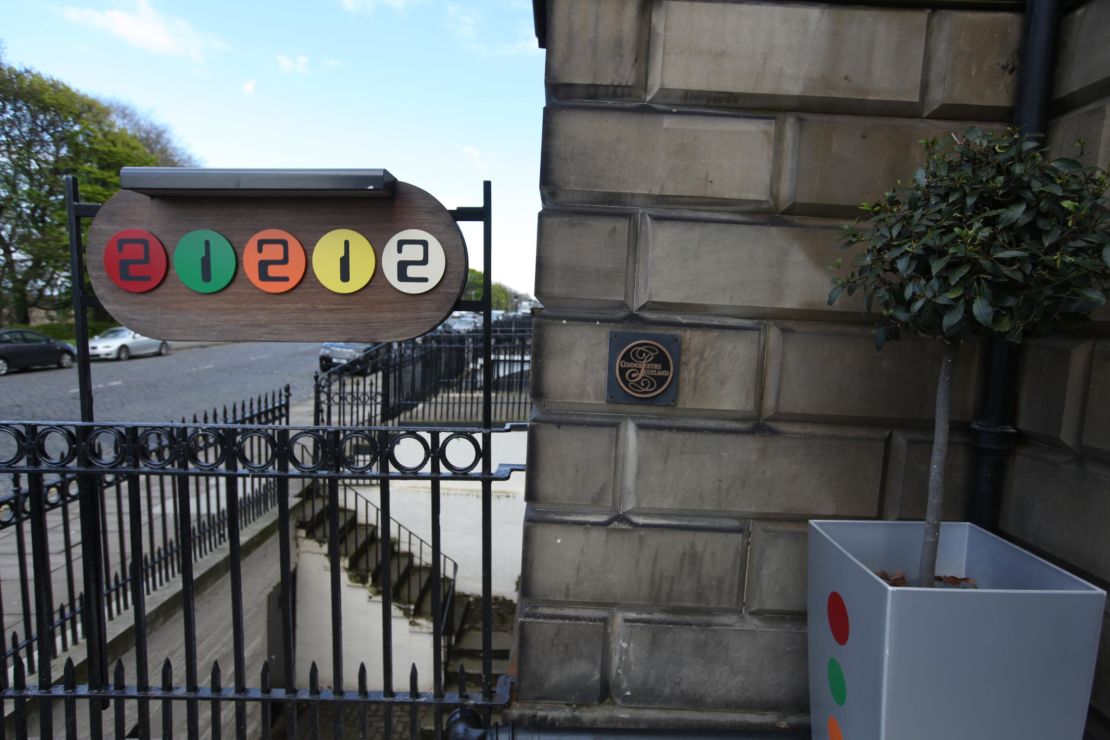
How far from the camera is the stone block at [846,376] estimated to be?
2.83 m

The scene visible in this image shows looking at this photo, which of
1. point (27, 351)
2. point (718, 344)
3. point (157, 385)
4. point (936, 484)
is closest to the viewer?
point (936, 484)

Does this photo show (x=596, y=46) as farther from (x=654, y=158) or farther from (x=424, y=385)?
(x=424, y=385)

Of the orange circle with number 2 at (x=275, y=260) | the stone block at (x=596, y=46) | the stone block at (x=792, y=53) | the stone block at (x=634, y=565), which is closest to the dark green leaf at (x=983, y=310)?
the stone block at (x=792, y=53)

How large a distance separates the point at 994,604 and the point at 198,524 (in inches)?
232

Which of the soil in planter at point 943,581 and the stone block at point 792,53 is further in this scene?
the stone block at point 792,53

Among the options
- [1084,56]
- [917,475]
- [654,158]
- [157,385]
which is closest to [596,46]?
[654,158]

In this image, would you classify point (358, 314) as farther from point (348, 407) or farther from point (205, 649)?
point (348, 407)

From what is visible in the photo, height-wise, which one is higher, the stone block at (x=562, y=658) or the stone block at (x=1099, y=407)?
the stone block at (x=1099, y=407)

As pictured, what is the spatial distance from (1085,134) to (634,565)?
2.71m

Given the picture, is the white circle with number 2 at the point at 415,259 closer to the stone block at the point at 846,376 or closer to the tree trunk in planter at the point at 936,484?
the stone block at the point at 846,376

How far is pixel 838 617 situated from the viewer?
7.50 ft

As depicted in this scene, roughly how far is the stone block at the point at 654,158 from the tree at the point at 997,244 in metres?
0.79

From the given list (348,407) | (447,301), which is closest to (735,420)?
(447,301)

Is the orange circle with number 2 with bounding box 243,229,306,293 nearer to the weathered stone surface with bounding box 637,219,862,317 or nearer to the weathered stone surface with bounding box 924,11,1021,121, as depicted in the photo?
the weathered stone surface with bounding box 637,219,862,317
